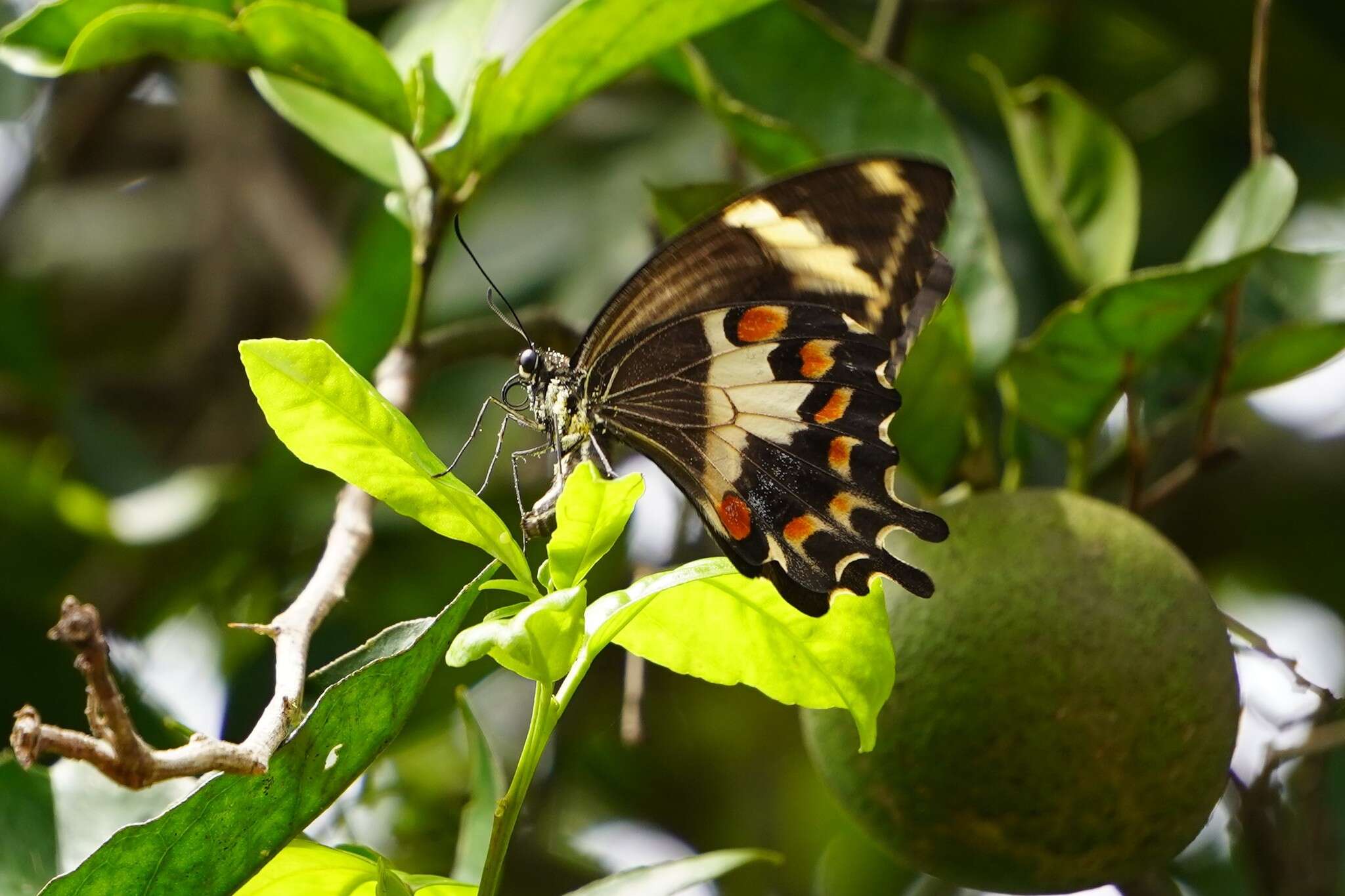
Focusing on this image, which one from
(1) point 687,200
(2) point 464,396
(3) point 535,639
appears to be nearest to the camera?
(3) point 535,639

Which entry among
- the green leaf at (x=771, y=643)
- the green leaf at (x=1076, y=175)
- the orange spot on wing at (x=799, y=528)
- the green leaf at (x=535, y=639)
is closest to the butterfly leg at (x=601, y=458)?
the orange spot on wing at (x=799, y=528)

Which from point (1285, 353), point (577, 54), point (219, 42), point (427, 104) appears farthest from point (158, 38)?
point (1285, 353)

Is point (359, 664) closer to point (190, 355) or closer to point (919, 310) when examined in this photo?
point (919, 310)

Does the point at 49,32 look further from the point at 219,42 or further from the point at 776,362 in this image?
the point at 776,362

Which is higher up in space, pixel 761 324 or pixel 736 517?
pixel 761 324

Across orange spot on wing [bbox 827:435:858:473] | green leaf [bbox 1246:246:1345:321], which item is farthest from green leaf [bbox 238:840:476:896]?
green leaf [bbox 1246:246:1345:321]

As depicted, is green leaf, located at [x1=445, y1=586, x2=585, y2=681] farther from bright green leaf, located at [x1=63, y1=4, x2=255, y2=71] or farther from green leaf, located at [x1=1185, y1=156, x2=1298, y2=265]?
green leaf, located at [x1=1185, y1=156, x2=1298, y2=265]
